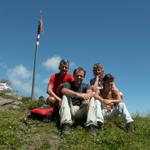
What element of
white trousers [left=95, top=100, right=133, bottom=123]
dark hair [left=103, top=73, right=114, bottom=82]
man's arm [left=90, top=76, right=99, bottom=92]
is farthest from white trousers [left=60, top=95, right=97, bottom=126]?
dark hair [left=103, top=73, right=114, bottom=82]

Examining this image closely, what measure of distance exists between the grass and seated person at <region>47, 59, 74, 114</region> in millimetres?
715

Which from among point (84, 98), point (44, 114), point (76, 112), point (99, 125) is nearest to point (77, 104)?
point (76, 112)

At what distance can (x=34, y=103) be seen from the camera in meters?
17.5

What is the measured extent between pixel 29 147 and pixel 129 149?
278 centimetres

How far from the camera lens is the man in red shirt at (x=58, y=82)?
47.2ft

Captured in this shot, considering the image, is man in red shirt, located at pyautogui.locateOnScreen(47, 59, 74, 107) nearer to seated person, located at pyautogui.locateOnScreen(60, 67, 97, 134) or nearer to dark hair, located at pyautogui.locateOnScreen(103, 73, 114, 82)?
seated person, located at pyautogui.locateOnScreen(60, 67, 97, 134)

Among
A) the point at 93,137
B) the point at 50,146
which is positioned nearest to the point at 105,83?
the point at 93,137

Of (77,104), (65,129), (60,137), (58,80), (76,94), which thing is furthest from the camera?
(58,80)

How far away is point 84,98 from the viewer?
45.1ft

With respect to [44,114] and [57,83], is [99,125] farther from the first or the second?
[57,83]

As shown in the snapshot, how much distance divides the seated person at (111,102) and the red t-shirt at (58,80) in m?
1.07

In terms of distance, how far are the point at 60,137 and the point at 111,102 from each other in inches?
101

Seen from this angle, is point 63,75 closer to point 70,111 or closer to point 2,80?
point 70,111

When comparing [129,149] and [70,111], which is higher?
[70,111]
